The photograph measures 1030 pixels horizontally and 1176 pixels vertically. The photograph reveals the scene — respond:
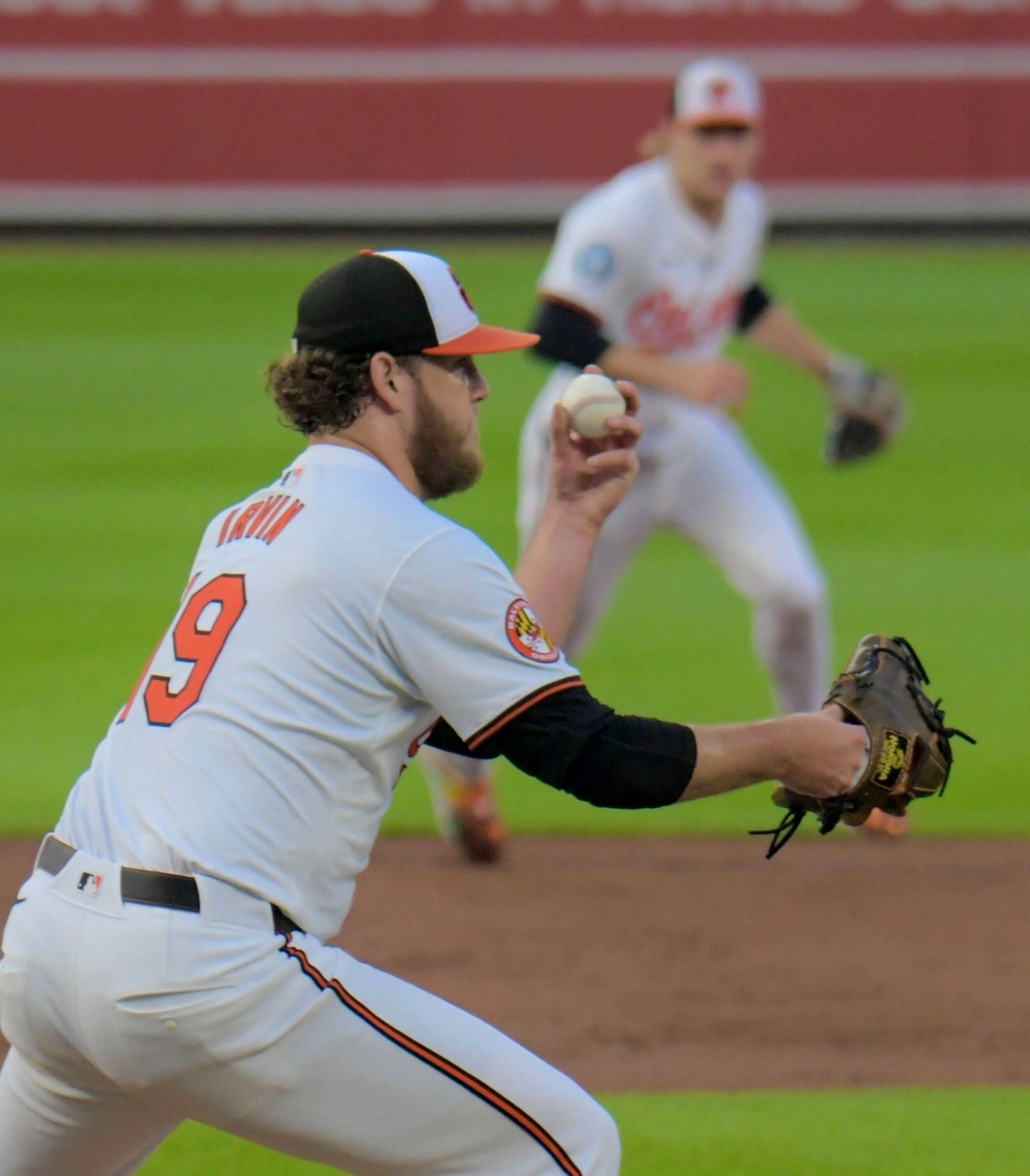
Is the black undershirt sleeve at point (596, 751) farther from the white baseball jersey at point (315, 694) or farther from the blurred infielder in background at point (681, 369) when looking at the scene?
the blurred infielder in background at point (681, 369)

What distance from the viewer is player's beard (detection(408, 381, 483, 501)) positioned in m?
3.11

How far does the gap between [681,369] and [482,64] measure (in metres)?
16.4

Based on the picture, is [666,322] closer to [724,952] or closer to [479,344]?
Result: [724,952]

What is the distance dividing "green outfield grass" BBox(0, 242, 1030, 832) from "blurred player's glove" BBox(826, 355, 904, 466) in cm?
120

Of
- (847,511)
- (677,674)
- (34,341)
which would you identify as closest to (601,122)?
(34,341)

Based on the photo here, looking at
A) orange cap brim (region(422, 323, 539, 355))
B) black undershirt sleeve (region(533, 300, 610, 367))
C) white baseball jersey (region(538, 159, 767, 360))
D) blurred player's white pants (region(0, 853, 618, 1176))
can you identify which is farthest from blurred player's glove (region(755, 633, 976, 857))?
white baseball jersey (region(538, 159, 767, 360))

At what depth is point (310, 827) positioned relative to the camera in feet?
9.30

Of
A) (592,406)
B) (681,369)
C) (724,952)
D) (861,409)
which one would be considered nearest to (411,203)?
(861,409)

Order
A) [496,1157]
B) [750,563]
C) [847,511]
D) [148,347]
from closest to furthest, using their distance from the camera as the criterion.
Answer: [496,1157] → [750,563] → [847,511] → [148,347]

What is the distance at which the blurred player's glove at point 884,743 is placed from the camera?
3.09 metres

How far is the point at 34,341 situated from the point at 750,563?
38.0 feet

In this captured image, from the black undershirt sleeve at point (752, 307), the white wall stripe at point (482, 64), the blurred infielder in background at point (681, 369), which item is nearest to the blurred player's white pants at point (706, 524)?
the blurred infielder in background at point (681, 369)

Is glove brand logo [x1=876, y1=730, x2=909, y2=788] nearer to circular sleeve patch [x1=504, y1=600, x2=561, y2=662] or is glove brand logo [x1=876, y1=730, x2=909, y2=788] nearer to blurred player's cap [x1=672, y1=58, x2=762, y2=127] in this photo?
circular sleeve patch [x1=504, y1=600, x2=561, y2=662]

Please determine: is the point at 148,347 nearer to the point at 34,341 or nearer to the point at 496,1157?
the point at 34,341
